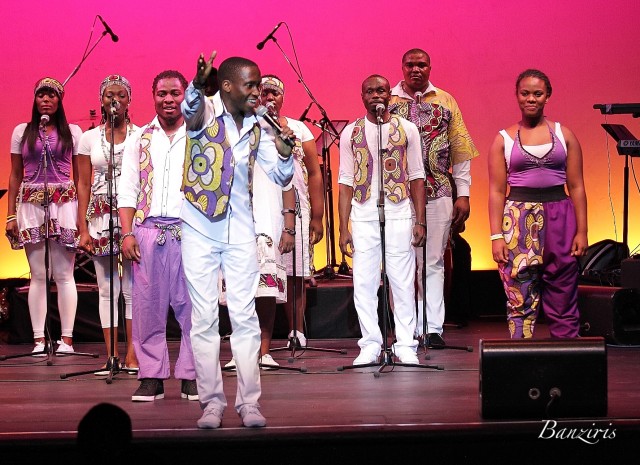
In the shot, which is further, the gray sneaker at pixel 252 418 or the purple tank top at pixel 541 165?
the purple tank top at pixel 541 165

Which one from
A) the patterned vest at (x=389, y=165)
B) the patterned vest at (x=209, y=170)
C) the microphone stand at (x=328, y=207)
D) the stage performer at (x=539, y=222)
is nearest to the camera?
the patterned vest at (x=209, y=170)

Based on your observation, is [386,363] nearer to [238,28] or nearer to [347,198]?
[347,198]

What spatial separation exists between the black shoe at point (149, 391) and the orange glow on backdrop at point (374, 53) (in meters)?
5.10

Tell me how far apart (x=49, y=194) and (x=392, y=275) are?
103 inches

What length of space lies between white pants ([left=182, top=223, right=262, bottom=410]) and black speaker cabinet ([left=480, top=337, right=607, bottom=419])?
1.00 metres

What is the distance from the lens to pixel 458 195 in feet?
23.4

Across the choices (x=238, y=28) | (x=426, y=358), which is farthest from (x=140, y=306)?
(x=238, y=28)

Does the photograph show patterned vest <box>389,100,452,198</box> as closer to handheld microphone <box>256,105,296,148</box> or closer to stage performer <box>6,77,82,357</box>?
stage performer <box>6,77,82,357</box>

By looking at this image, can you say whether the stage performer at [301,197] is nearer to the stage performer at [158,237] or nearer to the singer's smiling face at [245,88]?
the stage performer at [158,237]

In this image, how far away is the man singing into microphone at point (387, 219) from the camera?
6.03m

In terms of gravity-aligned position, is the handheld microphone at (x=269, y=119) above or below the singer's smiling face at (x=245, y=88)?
below

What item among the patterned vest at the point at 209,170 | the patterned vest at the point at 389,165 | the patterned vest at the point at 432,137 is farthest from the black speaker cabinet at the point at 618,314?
the patterned vest at the point at 209,170

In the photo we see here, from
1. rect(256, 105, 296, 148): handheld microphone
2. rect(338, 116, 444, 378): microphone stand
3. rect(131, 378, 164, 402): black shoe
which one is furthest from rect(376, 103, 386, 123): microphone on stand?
rect(131, 378, 164, 402): black shoe

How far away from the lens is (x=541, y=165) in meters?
5.27
